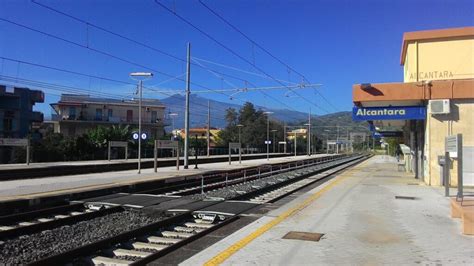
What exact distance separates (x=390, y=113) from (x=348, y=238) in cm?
1565

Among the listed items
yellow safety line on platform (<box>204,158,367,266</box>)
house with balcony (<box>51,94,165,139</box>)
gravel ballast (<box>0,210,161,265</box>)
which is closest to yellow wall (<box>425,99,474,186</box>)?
yellow safety line on platform (<box>204,158,367,266</box>)

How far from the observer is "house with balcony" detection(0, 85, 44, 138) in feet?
204

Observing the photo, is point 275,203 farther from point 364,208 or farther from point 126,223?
point 126,223

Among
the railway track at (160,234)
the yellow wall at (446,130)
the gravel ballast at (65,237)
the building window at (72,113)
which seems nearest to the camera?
the railway track at (160,234)

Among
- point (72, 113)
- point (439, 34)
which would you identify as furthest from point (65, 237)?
point (72, 113)

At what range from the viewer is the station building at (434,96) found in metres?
20.8

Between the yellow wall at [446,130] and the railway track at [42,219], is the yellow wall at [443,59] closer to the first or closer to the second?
the yellow wall at [446,130]

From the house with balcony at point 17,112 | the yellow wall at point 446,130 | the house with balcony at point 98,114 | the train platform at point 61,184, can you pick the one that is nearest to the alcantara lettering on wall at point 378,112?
the yellow wall at point 446,130

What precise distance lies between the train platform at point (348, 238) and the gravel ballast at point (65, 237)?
2.66m

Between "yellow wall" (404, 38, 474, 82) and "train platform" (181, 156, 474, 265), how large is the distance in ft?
36.2

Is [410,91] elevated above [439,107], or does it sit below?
above

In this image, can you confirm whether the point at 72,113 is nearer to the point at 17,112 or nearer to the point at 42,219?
the point at 17,112

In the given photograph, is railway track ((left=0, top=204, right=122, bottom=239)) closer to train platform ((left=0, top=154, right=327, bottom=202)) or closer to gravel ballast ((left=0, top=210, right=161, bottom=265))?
gravel ballast ((left=0, top=210, right=161, bottom=265))

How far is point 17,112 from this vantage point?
210 ft
